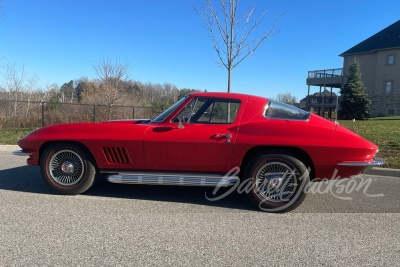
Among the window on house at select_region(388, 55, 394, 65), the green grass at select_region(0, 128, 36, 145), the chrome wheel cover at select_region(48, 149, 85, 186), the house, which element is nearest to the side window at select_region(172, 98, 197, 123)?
the chrome wheel cover at select_region(48, 149, 85, 186)

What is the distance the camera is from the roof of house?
3139cm

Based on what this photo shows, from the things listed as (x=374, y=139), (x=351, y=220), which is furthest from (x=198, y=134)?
(x=374, y=139)

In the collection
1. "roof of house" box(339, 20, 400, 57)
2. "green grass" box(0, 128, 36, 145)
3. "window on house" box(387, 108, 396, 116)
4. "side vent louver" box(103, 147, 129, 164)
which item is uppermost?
"roof of house" box(339, 20, 400, 57)

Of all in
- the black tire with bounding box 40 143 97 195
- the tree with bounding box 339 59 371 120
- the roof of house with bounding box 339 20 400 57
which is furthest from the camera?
the roof of house with bounding box 339 20 400 57

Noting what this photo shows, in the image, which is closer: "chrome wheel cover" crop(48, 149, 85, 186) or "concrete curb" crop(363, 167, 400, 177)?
"chrome wheel cover" crop(48, 149, 85, 186)

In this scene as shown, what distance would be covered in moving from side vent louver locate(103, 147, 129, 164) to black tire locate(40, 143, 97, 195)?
282 millimetres

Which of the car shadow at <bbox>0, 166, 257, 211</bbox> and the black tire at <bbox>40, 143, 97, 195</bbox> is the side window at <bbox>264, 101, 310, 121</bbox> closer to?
the car shadow at <bbox>0, 166, 257, 211</bbox>

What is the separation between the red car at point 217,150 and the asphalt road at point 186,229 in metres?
0.36

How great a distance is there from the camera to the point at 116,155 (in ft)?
13.1

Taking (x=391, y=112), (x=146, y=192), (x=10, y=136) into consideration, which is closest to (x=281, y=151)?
(x=146, y=192)

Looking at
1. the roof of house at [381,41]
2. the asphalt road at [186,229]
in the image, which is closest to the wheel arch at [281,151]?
the asphalt road at [186,229]

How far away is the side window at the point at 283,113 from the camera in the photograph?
3.92 metres

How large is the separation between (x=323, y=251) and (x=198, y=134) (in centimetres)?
198

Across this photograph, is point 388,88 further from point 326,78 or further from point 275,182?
point 275,182
